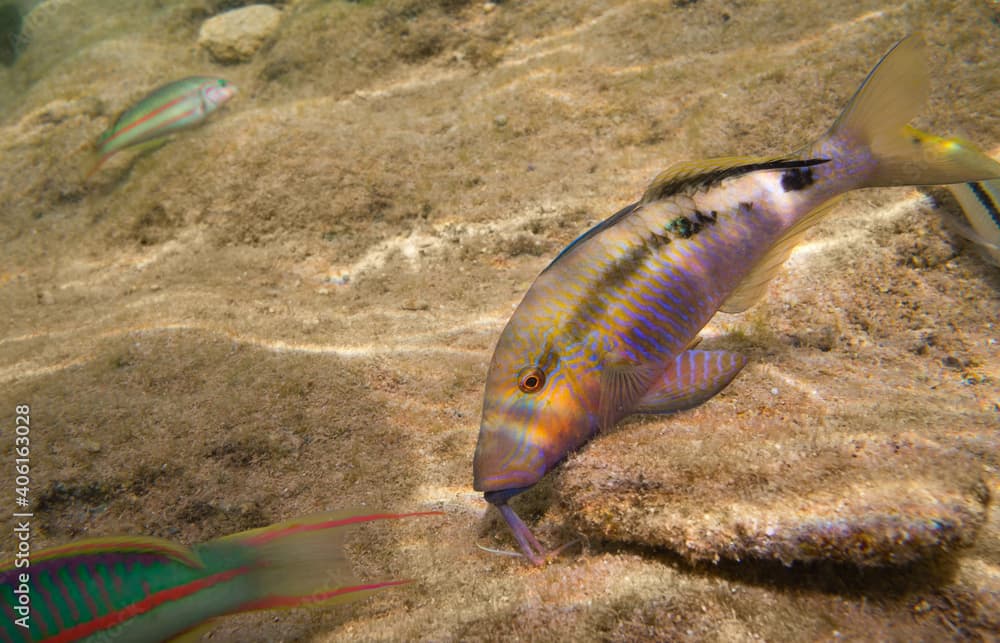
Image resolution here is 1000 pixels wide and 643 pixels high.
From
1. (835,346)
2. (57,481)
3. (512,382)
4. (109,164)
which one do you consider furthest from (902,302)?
(109,164)

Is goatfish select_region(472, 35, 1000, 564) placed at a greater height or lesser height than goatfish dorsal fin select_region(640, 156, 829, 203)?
lesser

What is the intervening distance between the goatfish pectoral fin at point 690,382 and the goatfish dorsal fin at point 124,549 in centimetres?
149

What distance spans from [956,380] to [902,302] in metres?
0.52

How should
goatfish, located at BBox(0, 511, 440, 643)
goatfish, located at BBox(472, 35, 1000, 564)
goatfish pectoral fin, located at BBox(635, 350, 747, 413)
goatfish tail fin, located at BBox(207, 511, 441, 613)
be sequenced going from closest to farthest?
goatfish, located at BBox(0, 511, 440, 643) < goatfish tail fin, located at BBox(207, 511, 441, 613) < goatfish, located at BBox(472, 35, 1000, 564) < goatfish pectoral fin, located at BBox(635, 350, 747, 413)

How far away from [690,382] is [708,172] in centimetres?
86

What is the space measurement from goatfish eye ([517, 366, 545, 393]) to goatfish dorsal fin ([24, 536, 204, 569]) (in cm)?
107

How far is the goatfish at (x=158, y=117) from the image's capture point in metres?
4.53

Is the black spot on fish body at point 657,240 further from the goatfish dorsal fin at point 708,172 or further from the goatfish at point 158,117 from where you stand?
the goatfish at point 158,117

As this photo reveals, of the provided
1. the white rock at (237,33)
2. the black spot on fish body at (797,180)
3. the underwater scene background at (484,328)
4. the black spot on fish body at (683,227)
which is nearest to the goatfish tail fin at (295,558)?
the underwater scene background at (484,328)

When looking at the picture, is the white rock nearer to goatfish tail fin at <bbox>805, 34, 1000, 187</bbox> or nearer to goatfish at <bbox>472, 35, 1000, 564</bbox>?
goatfish at <bbox>472, 35, 1000, 564</bbox>

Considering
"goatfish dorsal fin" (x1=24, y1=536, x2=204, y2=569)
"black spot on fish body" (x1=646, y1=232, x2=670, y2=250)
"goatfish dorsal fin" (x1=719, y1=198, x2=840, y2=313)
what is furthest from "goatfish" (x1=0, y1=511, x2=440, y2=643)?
"goatfish dorsal fin" (x1=719, y1=198, x2=840, y2=313)

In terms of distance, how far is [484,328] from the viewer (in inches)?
111

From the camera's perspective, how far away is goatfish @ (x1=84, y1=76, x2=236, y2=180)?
453cm

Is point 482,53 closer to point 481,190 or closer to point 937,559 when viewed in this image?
point 481,190
